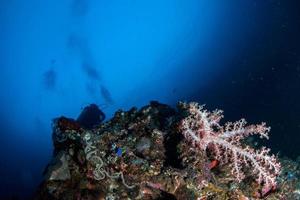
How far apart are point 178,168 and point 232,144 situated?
95cm

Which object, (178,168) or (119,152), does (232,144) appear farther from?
(119,152)

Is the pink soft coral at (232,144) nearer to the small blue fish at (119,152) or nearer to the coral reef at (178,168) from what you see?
the coral reef at (178,168)

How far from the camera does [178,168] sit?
496 cm

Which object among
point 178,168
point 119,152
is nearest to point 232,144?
point 178,168

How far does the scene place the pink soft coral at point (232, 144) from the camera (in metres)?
4.75

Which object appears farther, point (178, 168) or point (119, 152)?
point (119, 152)

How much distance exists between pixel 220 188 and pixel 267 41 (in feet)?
105

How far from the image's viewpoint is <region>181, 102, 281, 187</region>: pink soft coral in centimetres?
475

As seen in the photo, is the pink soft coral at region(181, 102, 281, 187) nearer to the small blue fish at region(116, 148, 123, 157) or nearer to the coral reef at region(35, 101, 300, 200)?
the coral reef at region(35, 101, 300, 200)

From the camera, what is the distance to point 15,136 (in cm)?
6919

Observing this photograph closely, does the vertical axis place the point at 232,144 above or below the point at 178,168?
above

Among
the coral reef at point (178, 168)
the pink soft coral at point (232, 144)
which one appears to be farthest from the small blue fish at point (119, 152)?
the pink soft coral at point (232, 144)

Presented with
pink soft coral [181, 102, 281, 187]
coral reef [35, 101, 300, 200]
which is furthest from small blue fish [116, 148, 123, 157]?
pink soft coral [181, 102, 281, 187]

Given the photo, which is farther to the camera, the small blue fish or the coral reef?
the small blue fish
